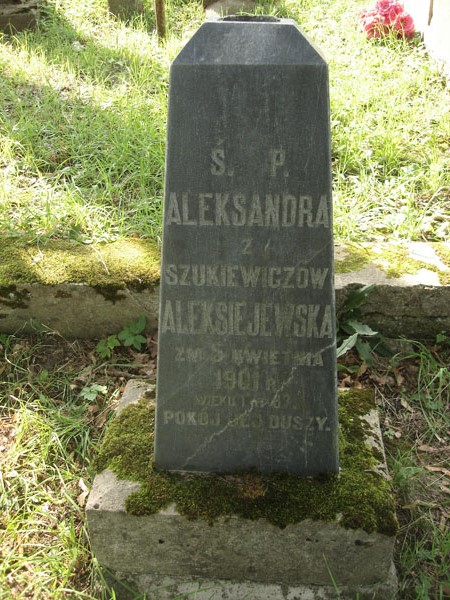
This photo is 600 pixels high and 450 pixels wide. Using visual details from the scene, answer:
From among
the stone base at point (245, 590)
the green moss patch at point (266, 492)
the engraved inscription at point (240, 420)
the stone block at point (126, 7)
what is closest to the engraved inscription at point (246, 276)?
the engraved inscription at point (240, 420)

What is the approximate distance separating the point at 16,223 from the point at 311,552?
2454 mm

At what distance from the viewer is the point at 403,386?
2.92 meters

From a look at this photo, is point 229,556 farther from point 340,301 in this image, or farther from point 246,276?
point 340,301

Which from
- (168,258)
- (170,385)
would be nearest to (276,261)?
(168,258)

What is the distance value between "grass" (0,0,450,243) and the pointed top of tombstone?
1.80 meters

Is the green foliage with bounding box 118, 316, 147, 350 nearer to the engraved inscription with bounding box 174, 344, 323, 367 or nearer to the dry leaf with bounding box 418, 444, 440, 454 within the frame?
the engraved inscription with bounding box 174, 344, 323, 367

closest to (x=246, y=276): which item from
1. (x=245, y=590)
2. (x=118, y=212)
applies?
(x=245, y=590)

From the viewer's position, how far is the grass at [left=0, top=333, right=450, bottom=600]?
2135 mm

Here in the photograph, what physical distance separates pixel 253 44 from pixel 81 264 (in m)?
1.75

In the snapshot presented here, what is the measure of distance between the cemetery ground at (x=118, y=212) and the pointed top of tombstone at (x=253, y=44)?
1.64m

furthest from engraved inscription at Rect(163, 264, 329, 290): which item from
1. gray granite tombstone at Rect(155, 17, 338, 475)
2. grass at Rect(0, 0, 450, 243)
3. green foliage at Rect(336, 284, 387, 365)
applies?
grass at Rect(0, 0, 450, 243)

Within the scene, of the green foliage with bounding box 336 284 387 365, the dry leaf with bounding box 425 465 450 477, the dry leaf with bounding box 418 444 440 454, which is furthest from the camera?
the green foliage with bounding box 336 284 387 365

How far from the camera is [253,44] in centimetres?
159

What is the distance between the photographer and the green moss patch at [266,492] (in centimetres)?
191
